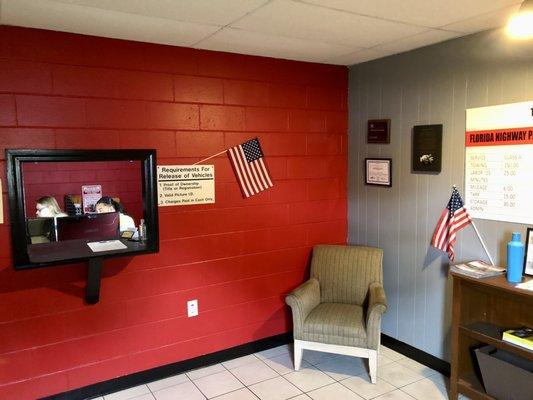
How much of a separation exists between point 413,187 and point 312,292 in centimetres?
113

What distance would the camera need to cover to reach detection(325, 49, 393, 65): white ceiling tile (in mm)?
3342

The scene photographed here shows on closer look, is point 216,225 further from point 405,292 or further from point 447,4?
point 447,4

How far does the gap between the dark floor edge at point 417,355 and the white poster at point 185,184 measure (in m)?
1.89

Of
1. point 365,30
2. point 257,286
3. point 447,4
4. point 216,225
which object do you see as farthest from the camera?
point 257,286

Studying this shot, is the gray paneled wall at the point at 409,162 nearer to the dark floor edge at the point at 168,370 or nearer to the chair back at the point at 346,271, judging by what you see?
the chair back at the point at 346,271

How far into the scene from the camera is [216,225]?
3.35 meters

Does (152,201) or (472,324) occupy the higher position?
(152,201)

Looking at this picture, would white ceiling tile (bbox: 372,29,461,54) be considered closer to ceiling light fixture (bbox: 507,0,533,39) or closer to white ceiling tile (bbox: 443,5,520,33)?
white ceiling tile (bbox: 443,5,520,33)

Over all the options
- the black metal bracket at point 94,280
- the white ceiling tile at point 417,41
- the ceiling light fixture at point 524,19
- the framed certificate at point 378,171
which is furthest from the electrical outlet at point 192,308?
the ceiling light fixture at point 524,19

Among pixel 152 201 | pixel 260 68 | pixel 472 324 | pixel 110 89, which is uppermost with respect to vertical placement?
pixel 260 68

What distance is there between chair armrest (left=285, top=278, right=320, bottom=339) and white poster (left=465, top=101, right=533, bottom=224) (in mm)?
1307

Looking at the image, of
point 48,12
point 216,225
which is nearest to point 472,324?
point 216,225

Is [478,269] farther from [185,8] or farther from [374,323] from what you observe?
[185,8]

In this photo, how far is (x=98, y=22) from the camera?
2.51 metres
